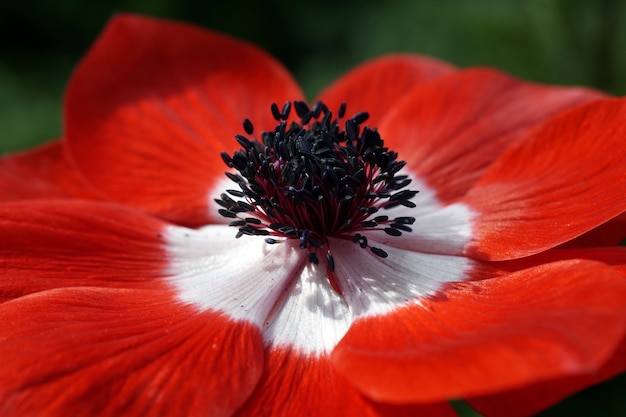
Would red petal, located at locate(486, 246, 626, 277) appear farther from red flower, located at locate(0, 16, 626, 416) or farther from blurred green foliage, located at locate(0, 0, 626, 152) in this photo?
blurred green foliage, located at locate(0, 0, 626, 152)

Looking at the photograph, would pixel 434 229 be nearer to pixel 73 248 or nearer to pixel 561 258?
pixel 561 258

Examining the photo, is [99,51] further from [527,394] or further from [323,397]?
[527,394]

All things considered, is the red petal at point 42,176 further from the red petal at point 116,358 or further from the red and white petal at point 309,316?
the red and white petal at point 309,316

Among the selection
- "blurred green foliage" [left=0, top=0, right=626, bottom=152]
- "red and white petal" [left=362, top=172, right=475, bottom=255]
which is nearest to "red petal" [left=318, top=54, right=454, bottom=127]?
"red and white petal" [left=362, top=172, right=475, bottom=255]

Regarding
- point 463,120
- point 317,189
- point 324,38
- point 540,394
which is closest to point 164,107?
point 317,189

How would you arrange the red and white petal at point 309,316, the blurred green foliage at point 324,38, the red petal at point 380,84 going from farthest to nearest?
the blurred green foliage at point 324,38, the red petal at point 380,84, the red and white petal at point 309,316

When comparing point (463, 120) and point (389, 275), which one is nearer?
point (389, 275)

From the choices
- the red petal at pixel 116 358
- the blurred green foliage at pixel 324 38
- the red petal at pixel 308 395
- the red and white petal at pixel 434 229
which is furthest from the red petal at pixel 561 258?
the blurred green foliage at pixel 324 38
